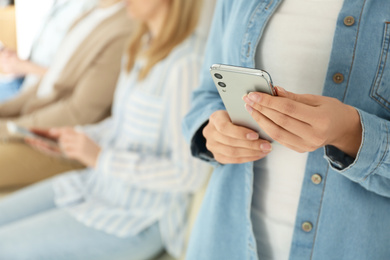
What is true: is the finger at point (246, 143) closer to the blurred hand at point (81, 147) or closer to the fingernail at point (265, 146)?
the fingernail at point (265, 146)

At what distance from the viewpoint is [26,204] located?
3.51 feet

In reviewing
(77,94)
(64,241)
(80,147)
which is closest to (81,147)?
(80,147)

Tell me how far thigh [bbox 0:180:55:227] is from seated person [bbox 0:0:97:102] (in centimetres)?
61

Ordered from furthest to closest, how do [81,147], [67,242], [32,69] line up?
1. [32,69]
2. [81,147]
3. [67,242]

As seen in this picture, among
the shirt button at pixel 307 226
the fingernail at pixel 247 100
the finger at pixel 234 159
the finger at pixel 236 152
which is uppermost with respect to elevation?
the fingernail at pixel 247 100

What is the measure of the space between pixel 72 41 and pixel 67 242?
0.78m

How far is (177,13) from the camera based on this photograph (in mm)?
958

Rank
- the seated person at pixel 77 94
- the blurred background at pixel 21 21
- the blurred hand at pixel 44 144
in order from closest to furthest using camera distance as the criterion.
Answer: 1. the blurred hand at pixel 44 144
2. the seated person at pixel 77 94
3. the blurred background at pixel 21 21

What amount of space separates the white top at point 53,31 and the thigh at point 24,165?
407mm

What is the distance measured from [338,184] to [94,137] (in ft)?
2.49

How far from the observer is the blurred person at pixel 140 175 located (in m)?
0.90

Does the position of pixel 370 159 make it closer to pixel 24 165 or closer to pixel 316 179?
pixel 316 179

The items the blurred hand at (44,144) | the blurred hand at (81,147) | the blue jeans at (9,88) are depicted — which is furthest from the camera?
the blue jeans at (9,88)

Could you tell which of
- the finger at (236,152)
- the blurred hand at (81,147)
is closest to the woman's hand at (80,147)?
the blurred hand at (81,147)
